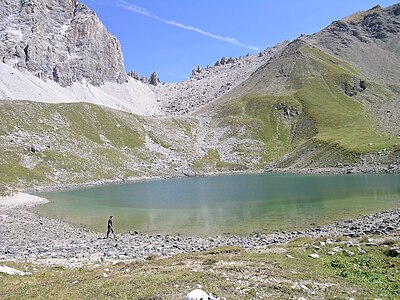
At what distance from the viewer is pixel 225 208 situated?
61531 millimetres

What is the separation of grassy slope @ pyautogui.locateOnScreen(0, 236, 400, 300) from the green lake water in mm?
19672

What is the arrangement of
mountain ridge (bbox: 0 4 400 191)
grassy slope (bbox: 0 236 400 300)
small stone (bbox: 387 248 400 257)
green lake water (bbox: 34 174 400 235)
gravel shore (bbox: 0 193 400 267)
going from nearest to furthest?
grassy slope (bbox: 0 236 400 300)
small stone (bbox: 387 248 400 257)
gravel shore (bbox: 0 193 400 267)
green lake water (bbox: 34 174 400 235)
mountain ridge (bbox: 0 4 400 191)

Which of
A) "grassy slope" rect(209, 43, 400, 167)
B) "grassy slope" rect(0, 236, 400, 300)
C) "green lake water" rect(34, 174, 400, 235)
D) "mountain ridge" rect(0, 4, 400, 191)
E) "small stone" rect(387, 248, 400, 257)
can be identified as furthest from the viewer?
"grassy slope" rect(209, 43, 400, 167)

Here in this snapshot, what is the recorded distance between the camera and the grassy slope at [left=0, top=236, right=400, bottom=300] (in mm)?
17844

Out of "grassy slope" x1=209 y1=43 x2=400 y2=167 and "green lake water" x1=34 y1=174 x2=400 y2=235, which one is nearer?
"green lake water" x1=34 y1=174 x2=400 y2=235

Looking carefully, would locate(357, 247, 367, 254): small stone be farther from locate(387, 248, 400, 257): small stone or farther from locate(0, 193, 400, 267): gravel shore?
locate(0, 193, 400, 267): gravel shore

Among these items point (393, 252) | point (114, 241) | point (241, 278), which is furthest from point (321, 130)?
point (241, 278)

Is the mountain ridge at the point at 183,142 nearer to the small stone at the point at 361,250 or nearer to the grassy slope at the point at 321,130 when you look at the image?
the grassy slope at the point at 321,130

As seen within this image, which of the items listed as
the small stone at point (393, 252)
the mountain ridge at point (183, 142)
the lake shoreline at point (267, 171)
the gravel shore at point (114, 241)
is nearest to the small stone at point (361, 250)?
the small stone at point (393, 252)

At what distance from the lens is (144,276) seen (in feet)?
69.2

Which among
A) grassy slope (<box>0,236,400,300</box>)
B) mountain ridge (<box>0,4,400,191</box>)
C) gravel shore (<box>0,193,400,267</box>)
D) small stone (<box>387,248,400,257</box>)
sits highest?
mountain ridge (<box>0,4,400,191</box>)

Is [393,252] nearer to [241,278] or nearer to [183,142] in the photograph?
[241,278]

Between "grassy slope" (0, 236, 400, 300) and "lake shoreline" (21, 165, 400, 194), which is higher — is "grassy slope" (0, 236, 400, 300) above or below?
below

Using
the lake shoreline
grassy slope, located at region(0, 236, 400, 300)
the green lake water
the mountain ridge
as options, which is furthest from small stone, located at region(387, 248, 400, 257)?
the mountain ridge
